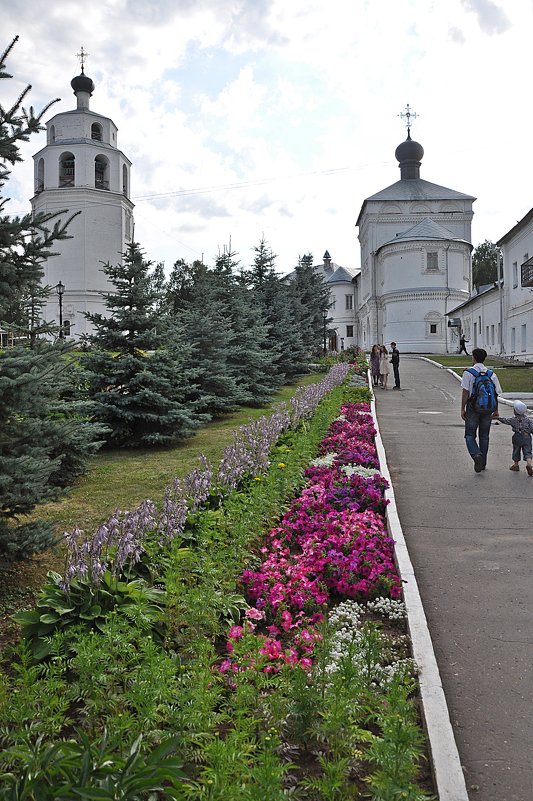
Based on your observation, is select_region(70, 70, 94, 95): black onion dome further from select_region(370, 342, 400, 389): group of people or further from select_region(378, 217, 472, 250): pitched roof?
select_region(370, 342, 400, 389): group of people

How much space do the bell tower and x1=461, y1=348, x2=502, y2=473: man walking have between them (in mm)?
35830

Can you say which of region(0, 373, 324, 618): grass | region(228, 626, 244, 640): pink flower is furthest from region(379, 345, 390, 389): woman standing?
region(228, 626, 244, 640): pink flower

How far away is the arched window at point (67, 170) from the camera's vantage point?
44112mm

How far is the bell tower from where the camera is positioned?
1724 inches

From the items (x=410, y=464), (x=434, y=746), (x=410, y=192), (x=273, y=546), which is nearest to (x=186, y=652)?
(x=434, y=746)

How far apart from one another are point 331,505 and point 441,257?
172ft

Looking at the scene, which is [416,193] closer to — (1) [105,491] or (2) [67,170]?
(2) [67,170]

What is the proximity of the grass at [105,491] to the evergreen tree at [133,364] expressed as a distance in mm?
498

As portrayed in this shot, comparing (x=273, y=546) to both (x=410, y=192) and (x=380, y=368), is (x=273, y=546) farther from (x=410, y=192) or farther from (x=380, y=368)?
(x=410, y=192)

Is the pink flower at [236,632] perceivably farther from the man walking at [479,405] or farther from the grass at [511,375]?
the grass at [511,375]

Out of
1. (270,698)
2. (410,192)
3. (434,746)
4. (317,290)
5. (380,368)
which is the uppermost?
(410,192)

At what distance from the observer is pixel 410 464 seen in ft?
35.0

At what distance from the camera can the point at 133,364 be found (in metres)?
11.7

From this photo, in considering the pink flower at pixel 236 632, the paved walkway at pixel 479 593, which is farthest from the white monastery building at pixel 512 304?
the pink flower at pixel 236 632
